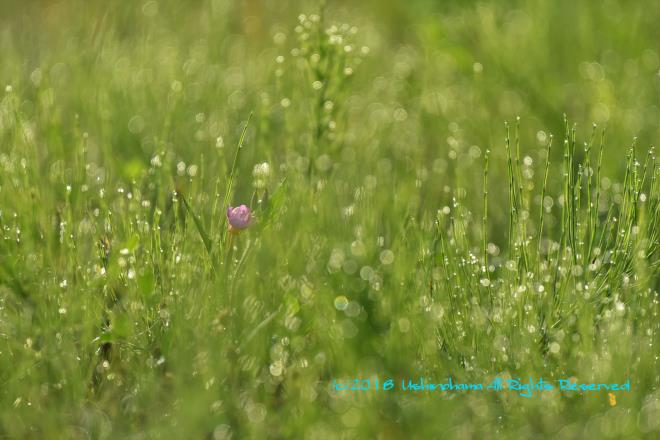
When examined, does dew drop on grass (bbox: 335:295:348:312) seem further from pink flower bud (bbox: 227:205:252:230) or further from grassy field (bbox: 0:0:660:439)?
pink flower bud (bbox: 227:205:252:230)

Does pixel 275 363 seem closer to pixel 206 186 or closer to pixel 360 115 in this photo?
pixel 206 186

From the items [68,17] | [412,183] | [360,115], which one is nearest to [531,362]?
[412,183]

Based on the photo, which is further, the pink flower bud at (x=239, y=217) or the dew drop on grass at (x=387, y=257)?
the pink flower bud at (x=239, y=217)

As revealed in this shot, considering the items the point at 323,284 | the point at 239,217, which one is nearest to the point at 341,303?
the point at 323,284

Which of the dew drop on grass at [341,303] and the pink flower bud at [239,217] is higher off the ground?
the pink flower bud at [239,217]

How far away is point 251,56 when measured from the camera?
2689mm

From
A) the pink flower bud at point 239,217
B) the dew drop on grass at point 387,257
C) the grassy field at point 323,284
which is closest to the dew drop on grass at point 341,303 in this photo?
the grassy field at point 323,284

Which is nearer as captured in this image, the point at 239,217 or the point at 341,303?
the point at 341,303

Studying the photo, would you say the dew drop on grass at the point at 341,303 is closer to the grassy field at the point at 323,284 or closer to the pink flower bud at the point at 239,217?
the grassy field at the point at 323,284

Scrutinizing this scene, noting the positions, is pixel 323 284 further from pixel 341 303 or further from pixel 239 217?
pixel 239 217

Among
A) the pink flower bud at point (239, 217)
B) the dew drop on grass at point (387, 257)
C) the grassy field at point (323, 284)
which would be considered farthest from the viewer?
the pink flower bud at point (239, 217)

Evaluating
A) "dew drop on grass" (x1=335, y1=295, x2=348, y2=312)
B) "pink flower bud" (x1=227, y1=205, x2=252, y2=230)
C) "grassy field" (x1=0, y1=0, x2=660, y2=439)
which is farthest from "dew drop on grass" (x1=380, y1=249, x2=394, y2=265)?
"pink flower bud" (x1=227, y1=205, x2=252, y2=230)

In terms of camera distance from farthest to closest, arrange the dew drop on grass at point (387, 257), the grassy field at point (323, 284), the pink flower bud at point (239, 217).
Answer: the pink flower bud at point (239, 217) → the dew drop on grass at point (387, 257) → the grassy field at point (323, 284)

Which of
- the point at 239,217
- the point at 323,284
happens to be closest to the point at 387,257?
the point at 323,284
